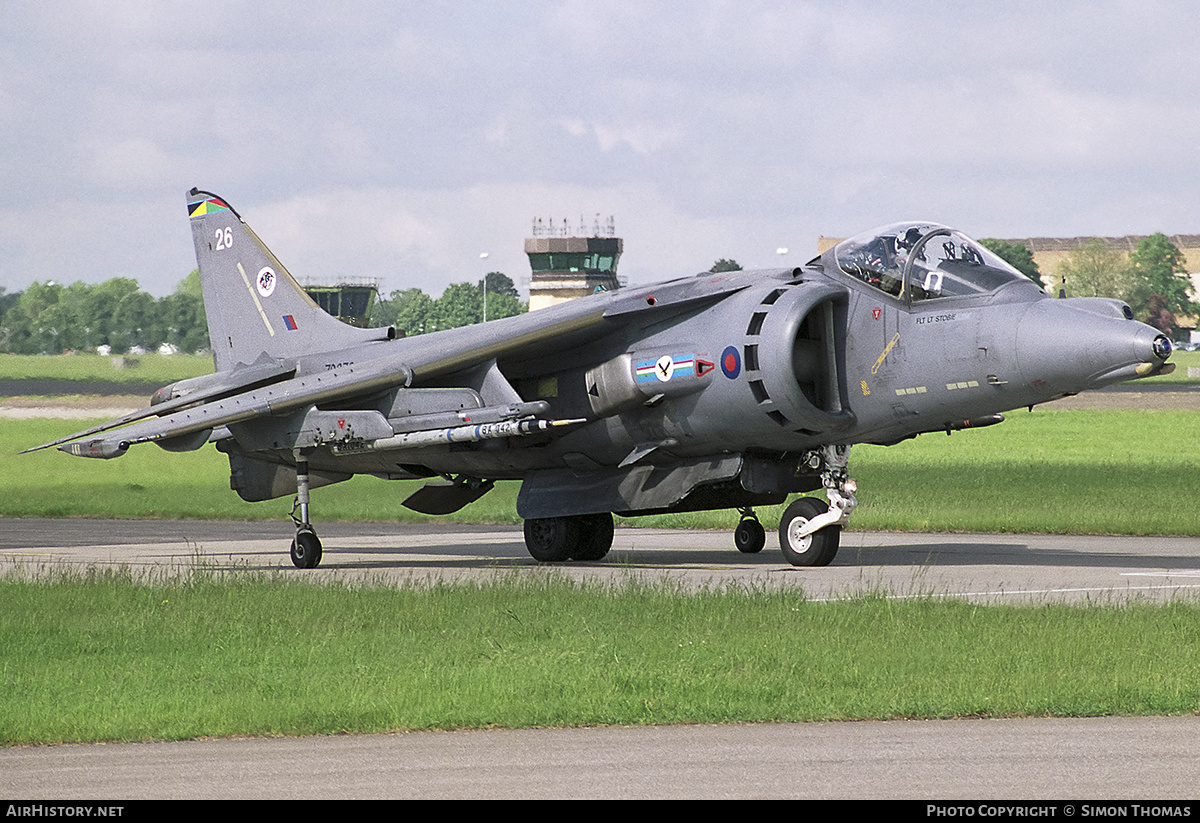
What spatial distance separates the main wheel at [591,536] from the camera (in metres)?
18.6

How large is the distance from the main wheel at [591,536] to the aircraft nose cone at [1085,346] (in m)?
6.16

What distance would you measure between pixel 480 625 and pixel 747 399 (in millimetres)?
5242

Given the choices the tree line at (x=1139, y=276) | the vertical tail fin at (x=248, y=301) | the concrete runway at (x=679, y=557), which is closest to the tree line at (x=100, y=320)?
the concrete runway at (x=679, y=557)

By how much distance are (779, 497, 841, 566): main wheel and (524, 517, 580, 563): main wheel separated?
3091mm

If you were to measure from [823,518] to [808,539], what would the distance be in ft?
1.07

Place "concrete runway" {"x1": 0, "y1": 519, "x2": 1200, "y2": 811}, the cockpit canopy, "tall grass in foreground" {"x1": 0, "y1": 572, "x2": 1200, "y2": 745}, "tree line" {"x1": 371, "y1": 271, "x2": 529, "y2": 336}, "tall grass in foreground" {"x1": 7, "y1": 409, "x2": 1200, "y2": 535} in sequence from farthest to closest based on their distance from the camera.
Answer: "tree line" {"x1": 371, "y1": 271, "x2": 529, "y2": 336} < "tall grass in foreground" {"x1": 7, "y1": 409, "x2": 1200, "y2": 535} < the cockpit canopy < "tall grass in foreground" {"x1": 0, "y1": 572, "x2": 1200, "y2": 745} < "concrete runway" {"x1": 0, "y1": 519, "x2": 1200, "y2": 811}

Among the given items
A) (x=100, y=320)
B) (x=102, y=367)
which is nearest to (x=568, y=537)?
Result: (x=100, y=320)

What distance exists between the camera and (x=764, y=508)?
94.1 feet

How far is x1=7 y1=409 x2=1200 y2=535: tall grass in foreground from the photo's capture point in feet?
78.5

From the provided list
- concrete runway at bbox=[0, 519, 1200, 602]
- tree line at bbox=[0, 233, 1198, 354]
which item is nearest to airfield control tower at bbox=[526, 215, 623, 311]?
tree line at bbox=[0, 233, 1198, 354]
